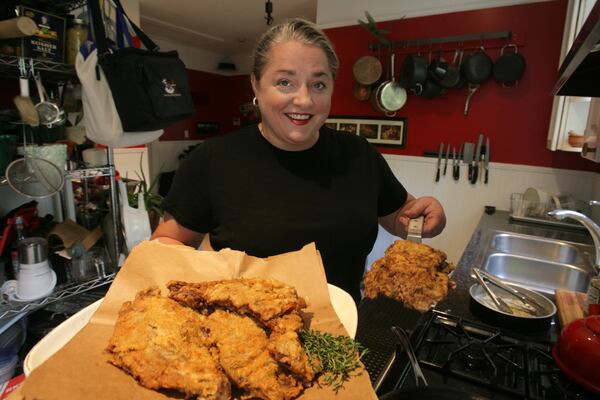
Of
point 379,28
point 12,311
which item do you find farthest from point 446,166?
point 12,311

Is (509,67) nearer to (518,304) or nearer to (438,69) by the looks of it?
(438,69)

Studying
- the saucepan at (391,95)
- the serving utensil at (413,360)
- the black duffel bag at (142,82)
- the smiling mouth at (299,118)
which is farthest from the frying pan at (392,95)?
the serving utensil at (413,360)

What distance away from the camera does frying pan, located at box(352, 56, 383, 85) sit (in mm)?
3590

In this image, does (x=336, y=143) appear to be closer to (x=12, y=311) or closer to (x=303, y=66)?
(x=303, y=66)

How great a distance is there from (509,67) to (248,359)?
3.24m

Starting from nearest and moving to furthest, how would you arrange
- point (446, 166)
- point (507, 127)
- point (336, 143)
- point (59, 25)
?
point (336, 143)
point (59, 25)
point (507, 127)
point (446, 166)

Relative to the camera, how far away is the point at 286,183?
1263mm

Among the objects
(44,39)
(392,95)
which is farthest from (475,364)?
(392,95)

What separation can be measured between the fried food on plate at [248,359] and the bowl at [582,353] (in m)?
0.68

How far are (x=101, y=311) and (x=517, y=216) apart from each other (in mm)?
2915

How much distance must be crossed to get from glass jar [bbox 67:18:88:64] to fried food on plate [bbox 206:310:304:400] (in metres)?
1.75

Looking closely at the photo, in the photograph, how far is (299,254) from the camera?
41.2 inches

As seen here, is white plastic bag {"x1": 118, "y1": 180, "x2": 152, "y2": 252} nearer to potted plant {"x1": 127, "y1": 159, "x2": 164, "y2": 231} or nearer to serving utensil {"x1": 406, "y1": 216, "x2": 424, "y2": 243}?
potted plant {"x1": 127, "y1": 159, "x2": 164, "y2": 231}

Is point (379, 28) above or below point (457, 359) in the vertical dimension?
above
